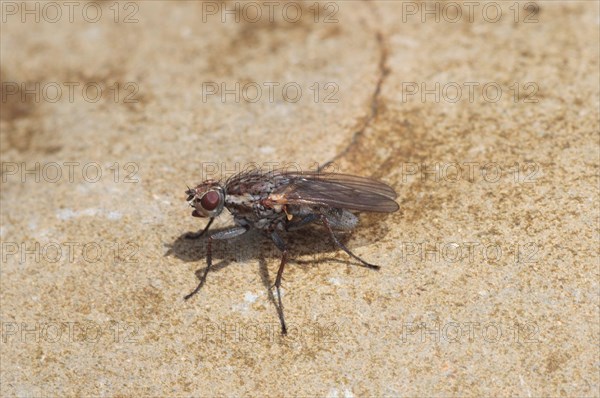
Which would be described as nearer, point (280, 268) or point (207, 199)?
point (280, 268)

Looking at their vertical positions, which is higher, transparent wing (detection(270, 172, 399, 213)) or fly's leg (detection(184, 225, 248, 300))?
transparent wing (detection(270, 172, 399, 213))

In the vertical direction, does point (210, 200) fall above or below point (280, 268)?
above

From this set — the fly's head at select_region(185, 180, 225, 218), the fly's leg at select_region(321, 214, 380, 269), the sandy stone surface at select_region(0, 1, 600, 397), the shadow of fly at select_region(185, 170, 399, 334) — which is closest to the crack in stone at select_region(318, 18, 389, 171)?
the sandy stone surface at select_region(0, 1, 600, 397)

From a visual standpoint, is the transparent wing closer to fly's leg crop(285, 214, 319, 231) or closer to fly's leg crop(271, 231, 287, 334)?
fly's leg crop(285, 214, 319, 231)

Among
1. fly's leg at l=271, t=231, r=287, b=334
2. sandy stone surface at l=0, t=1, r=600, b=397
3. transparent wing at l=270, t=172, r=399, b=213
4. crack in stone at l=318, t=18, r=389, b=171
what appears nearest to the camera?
sandy stone surface at l=0, t=1, r=600, b=397

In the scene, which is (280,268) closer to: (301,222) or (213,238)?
(301,222)

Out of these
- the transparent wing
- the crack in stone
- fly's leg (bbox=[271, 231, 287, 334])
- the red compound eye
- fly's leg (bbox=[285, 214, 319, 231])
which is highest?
the crack in stone

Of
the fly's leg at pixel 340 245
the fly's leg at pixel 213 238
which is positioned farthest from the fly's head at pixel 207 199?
the fly's leg at pixel 340 245

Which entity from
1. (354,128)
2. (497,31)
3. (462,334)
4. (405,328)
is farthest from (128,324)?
(497,31)

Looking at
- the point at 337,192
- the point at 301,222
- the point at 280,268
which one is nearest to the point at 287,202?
the point at 301,222
